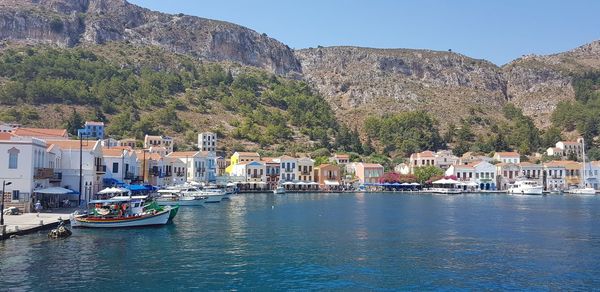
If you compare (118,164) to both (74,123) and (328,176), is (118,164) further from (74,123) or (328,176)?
(74,123)

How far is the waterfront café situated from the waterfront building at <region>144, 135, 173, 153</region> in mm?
61349

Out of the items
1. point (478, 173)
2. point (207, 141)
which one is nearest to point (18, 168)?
point (207, 141)

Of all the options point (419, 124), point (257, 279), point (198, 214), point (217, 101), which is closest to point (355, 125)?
point (419, 124)

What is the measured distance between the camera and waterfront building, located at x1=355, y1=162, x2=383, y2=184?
115 m

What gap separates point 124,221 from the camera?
40.6 meters

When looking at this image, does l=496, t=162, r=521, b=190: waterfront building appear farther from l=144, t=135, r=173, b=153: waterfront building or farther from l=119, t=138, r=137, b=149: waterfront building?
l=119, t=138, r=137, b=149: waterfront building

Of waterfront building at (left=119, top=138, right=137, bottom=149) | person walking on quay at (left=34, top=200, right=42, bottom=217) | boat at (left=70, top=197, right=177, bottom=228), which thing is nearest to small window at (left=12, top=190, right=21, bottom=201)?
person walking on quay at (left=34, top=200, right=42, bottom=217)

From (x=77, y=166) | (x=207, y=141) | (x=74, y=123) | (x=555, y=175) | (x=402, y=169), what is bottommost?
(x=555, y=175)

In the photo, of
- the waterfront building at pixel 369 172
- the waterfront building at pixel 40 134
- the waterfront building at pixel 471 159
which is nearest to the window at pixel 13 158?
the waterfront building at pixel 40 134

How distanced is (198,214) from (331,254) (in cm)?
2624

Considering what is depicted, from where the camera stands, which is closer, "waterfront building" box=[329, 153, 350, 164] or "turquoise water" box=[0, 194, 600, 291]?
"turquoise water" box=[0, 194, 600, 291]

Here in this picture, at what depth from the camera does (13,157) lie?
42.6 m

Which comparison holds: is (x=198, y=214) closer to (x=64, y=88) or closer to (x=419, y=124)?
(x=64, y=88)

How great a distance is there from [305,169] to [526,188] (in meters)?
40.9
